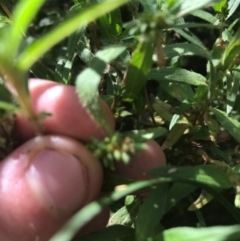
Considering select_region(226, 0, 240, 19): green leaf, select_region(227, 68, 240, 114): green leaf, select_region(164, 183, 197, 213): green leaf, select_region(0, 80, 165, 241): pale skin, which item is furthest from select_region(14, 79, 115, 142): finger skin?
select_region(226, 0, 240, 19): green leaf

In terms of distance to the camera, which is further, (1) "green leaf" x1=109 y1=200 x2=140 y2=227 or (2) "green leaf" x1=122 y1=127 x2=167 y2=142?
(1) "green leaf" x1=109 y1=200 x2=140 y2=227

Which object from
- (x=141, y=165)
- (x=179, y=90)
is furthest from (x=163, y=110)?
(x=141, y=165)

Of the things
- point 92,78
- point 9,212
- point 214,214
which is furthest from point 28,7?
point 214,214

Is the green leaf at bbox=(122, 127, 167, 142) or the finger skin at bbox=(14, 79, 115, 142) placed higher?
the finger skin at bbox=(14, 79, 115, 142)

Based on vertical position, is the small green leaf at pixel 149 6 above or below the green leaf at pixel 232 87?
above

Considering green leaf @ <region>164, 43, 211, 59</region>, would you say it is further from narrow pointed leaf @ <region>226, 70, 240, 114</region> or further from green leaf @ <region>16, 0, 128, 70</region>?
green leaf @ <region>16, 0, 128, 70</region>

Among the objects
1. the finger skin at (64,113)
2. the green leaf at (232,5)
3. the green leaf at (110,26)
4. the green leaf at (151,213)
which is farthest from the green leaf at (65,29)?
the green leaf at (232,5)

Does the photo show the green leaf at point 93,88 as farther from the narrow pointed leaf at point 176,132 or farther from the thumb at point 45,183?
the narrow pointed leaf at point 176,132
